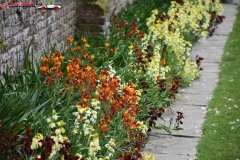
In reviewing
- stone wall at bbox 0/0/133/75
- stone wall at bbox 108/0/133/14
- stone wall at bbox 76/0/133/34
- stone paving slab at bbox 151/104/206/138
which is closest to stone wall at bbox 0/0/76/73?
stone wall at bbox 0/0/133/75

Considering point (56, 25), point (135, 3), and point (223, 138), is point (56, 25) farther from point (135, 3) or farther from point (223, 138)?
point (135, 3)

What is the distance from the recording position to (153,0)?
12828 mm

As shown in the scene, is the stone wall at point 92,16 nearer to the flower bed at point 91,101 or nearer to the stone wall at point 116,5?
the flower bed at point 91,101

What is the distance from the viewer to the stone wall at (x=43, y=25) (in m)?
6.43

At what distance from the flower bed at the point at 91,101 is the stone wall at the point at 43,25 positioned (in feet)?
0.82

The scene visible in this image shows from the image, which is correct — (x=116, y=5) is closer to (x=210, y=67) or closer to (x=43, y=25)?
(x=210, y=67)

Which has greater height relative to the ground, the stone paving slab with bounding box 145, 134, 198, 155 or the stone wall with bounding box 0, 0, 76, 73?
the stone wall with bounding box 0, 0, 76, 73

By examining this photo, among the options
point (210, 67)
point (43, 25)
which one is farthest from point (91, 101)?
point (210, 67)

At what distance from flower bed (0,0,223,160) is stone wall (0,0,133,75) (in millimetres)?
250

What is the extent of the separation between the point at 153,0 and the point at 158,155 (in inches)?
284

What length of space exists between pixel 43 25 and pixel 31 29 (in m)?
0.48

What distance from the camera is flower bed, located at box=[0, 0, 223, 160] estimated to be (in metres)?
4.79

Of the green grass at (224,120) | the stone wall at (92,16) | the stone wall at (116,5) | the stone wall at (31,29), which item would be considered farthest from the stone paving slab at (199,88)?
the stone wall at (116,5)

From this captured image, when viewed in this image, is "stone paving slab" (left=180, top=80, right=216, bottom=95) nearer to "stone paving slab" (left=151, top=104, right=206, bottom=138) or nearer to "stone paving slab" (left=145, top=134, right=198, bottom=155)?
"stone paving slab" (left=151, top=104, right=206, bottom=138)
